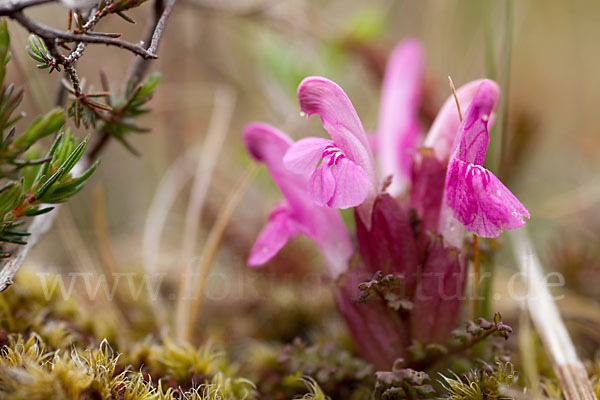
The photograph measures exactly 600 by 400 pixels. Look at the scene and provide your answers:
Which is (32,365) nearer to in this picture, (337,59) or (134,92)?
(134,92)

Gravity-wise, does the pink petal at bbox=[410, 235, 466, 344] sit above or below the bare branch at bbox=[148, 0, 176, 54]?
below

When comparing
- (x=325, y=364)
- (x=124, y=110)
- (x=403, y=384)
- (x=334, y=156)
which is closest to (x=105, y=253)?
(x=124, y=110)

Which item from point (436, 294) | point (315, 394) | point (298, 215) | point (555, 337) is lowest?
point (315, 394)

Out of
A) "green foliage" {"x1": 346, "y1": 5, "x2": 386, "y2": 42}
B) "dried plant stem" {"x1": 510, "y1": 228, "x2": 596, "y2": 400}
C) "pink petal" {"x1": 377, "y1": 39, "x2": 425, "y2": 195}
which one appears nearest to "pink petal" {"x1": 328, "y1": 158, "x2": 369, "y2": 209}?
"dried plant stem" {"x1": 510, "y1": 228, "x2": 596, "y2": 400}

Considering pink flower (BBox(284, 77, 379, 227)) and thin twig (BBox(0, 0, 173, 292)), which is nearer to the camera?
thin twig (BBox(0, 0, 173, 292))

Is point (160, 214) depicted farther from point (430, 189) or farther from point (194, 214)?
point (430, 189)

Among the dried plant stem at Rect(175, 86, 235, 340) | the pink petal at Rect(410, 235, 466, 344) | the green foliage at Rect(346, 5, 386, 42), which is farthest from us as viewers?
the green foliage at Rect(346, 5, 386, 42)

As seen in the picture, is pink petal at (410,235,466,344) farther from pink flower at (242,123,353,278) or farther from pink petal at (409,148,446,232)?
pink flower at (242,123,353,278)

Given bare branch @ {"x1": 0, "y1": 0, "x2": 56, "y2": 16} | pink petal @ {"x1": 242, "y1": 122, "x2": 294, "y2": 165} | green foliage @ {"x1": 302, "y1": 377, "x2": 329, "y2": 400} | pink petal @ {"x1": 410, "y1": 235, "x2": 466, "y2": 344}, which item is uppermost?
bare branch @ {"x1": 0, "y1": 0, "x2": 56, "y2": 16}
